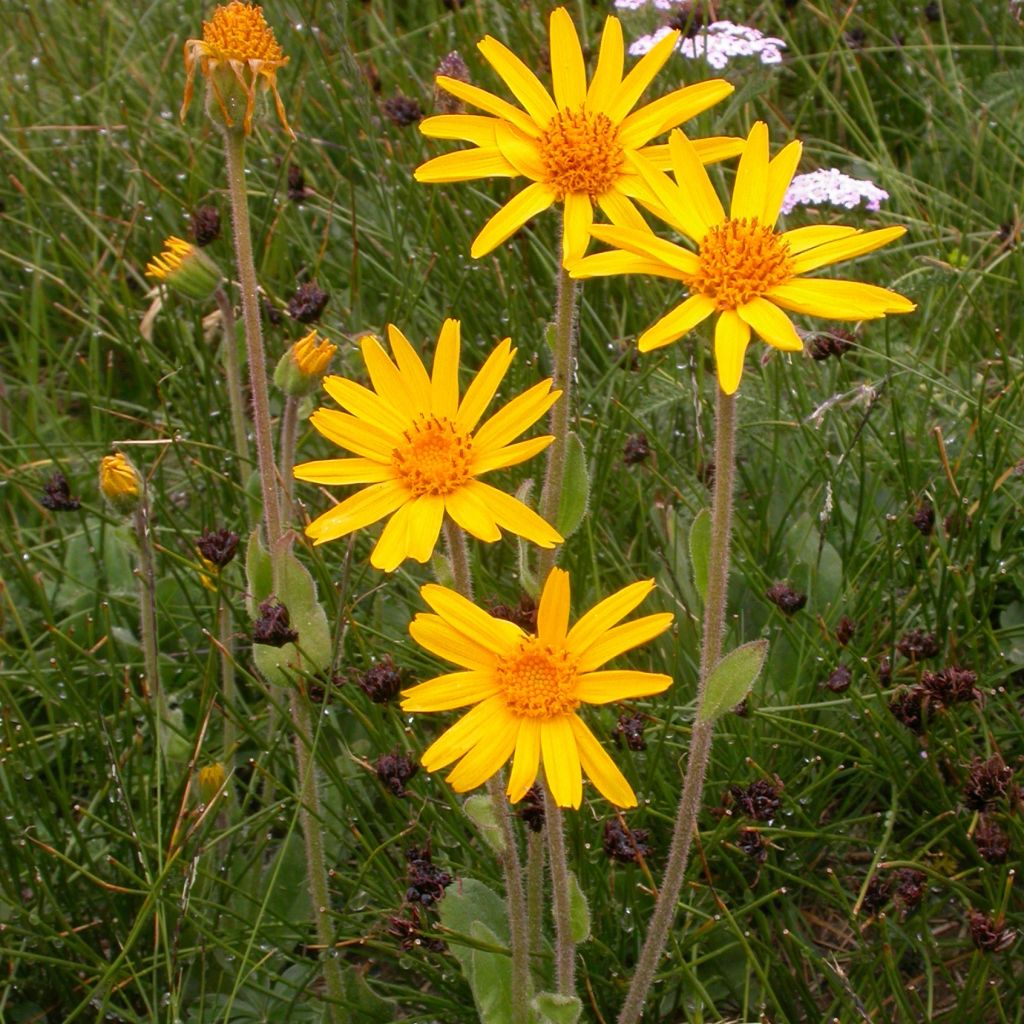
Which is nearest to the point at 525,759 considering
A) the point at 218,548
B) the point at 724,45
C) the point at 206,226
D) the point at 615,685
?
the point at 615,685

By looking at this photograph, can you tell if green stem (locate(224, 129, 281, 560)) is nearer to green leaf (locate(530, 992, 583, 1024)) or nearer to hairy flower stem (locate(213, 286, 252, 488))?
hairy flower stem (locate(213, 286, 252, 488))

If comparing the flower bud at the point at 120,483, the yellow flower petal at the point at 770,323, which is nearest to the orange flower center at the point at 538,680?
the yellow flower petal at the point at 770,323

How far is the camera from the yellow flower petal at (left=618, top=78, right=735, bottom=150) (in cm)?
175

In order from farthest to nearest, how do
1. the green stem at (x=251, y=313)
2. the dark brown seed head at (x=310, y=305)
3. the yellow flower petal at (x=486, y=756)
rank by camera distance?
the dark brown seed head at (x=310, y=305)
the green stem at (x=251, y=313)
the yellow flower petal at (x=486, y=756)

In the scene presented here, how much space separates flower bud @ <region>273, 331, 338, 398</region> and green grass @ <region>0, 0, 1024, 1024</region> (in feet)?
1.18

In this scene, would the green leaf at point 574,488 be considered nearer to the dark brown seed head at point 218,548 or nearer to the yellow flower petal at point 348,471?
the yellow flower petal at point 348,471

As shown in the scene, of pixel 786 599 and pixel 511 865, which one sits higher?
pixel 786 599

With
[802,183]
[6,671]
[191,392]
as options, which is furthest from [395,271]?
[6,671]

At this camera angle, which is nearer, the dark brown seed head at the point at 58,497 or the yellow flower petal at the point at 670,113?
the yellow flower petal at the point at 670,113

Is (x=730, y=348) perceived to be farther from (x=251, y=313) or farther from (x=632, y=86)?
(x=251, y=313)

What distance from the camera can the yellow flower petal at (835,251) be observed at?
155cm

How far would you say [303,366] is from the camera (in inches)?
83.9

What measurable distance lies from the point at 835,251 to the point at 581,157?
37 cm

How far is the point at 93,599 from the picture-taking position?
9.62ft
